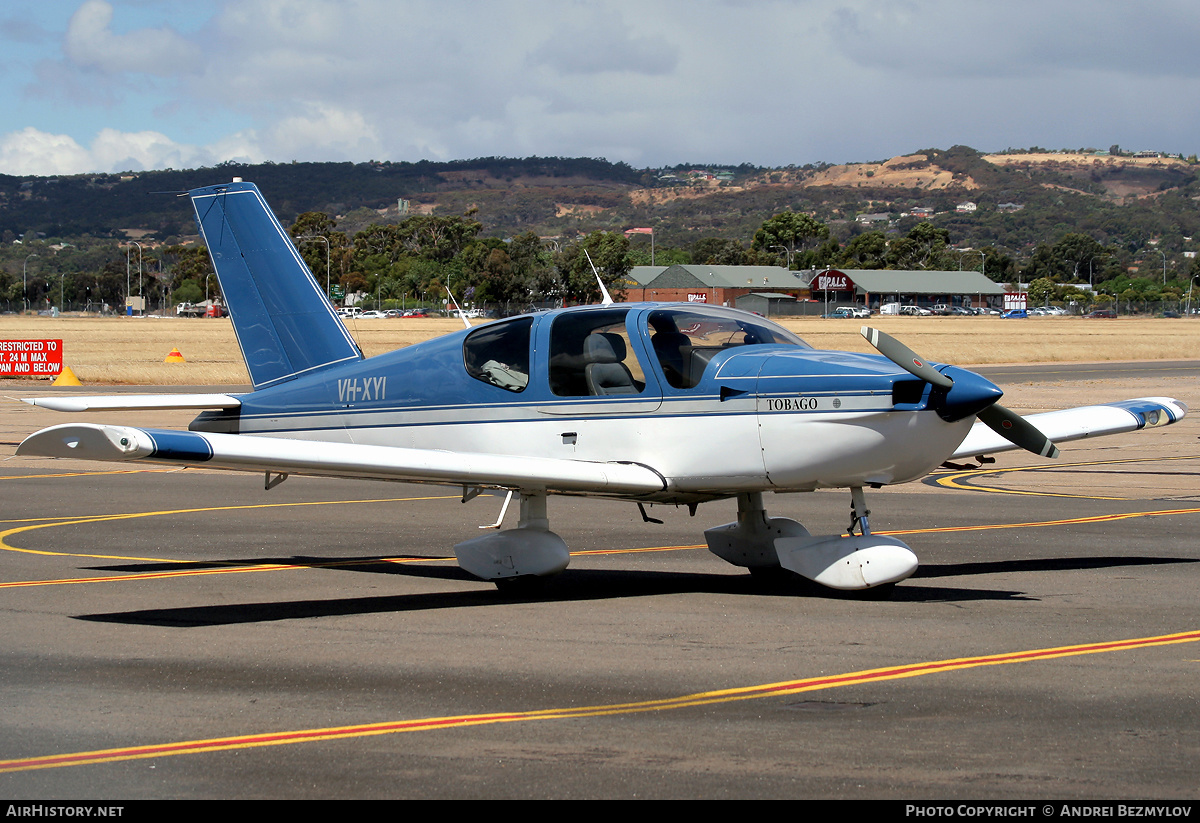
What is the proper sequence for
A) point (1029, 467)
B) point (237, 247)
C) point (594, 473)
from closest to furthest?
point (594, 473), point (237, 247), point (1029, 467)

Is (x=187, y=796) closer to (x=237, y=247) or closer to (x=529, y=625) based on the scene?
(x=529, y=625)

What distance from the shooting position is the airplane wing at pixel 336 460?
7.31 meters

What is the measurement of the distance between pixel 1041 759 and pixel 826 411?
12.0 ft

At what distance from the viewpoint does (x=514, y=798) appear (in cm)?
491

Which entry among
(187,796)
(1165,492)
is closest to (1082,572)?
(1165,492)

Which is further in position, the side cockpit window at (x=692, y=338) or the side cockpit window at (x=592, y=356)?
the side cockpit window at (x=592, y=356)

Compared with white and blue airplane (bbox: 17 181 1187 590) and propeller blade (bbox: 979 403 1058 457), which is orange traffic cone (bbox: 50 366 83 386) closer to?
white and blue airplane (bbox: 17 181 1187 590)

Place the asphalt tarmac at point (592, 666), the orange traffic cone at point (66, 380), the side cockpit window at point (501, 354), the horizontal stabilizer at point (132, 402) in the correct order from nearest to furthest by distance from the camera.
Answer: the asphalt tarmac at point (592, 666), the side cockpit window at point (501, 354), the horizontal stabilizer at point (132, 402), the orange traffic cone at point (66, 380)

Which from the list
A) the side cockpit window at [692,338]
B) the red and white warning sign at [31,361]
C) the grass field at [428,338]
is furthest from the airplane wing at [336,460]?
the red and white warning sign at [31,361]

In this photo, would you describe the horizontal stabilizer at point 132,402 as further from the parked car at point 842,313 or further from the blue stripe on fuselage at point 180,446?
the parked car at point 842,313

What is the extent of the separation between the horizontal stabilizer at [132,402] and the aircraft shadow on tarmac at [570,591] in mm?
1453

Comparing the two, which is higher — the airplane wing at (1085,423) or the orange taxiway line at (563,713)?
the airplane wing at (1085,423)

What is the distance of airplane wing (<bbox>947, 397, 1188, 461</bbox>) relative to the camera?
10273 mm

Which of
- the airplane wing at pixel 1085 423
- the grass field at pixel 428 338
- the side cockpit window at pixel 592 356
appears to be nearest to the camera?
the side cockpit window at pixel 592 356
